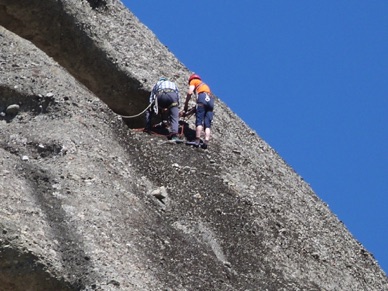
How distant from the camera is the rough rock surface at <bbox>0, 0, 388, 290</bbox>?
58.3ft

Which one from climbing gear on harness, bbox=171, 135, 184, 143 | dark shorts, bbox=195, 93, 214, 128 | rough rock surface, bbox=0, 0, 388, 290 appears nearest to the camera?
rough rock surface, bbox=0, 0, 388, 290

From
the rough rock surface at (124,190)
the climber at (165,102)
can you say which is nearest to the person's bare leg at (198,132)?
the climber at (165,102)

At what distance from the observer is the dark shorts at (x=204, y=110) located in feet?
83.3

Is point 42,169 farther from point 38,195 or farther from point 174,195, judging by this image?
point 174,195

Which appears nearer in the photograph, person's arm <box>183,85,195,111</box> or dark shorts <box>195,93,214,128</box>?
dark shorts <box>195,93,214,128</box>

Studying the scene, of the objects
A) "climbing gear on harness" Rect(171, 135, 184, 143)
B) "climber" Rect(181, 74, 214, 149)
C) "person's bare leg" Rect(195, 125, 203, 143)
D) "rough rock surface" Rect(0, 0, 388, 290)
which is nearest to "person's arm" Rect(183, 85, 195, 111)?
"climber" Rect(181, 74, 214, 149)

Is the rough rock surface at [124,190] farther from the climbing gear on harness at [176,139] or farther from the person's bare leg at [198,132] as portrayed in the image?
the person's bare leg at [198,132]

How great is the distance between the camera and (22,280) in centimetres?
1717

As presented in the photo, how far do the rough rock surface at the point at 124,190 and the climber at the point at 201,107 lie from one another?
44cm

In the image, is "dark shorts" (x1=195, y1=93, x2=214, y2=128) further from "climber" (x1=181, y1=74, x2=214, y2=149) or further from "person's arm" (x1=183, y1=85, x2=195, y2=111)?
"person's arm" (x1=183, y1=85, x2=195, y2=111)

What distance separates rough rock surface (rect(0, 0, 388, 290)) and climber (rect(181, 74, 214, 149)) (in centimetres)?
44

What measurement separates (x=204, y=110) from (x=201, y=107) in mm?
97

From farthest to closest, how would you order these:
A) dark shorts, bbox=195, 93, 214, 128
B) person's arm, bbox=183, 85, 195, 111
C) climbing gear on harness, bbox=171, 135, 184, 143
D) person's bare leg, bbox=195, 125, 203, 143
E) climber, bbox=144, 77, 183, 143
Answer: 1. person's arm, bbox=183, 85, 195, 111
2. dark shorts, bbox=195, 93, 214, 128
3. climber, bbox=144, 77, 183, 143
4. person's bare leg, bbox=195, 125, 203, 143
5. climbing gear on harness, bbox=171, 135, 184, 143

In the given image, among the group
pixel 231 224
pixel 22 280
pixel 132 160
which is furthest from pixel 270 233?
pixel 22 280
